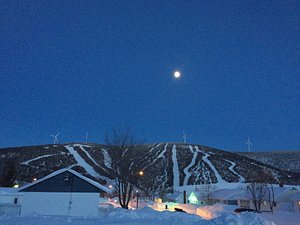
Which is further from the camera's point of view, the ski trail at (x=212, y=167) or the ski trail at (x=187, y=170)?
the ski trail at (x=187, y=170)

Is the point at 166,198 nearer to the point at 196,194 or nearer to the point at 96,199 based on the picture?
the point at 196,194

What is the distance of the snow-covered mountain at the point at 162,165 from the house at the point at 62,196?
257 feet

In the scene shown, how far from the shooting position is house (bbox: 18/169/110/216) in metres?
23.2

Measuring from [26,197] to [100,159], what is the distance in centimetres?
12527

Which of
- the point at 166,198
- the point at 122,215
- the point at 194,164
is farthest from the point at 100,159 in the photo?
the point at 122,215

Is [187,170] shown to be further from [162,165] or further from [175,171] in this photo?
[162,165]

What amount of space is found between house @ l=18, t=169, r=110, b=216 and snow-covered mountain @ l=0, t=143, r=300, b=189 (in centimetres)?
7841

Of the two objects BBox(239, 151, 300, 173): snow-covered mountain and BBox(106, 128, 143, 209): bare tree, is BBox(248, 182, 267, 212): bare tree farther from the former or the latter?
BBox(239, 151, 300, 173): snow-covered mountain

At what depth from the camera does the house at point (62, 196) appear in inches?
912

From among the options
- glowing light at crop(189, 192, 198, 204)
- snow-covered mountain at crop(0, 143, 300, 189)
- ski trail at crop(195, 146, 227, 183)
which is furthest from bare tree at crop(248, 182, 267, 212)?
ski trail at crop(195, 146, 227, 183)

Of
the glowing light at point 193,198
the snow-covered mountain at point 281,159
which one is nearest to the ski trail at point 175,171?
the glowing light at point 193,198

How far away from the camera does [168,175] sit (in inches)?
4823

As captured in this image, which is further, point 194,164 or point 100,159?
point 100,159

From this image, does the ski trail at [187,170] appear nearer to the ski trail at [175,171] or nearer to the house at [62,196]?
the ski trail at [175,171]
